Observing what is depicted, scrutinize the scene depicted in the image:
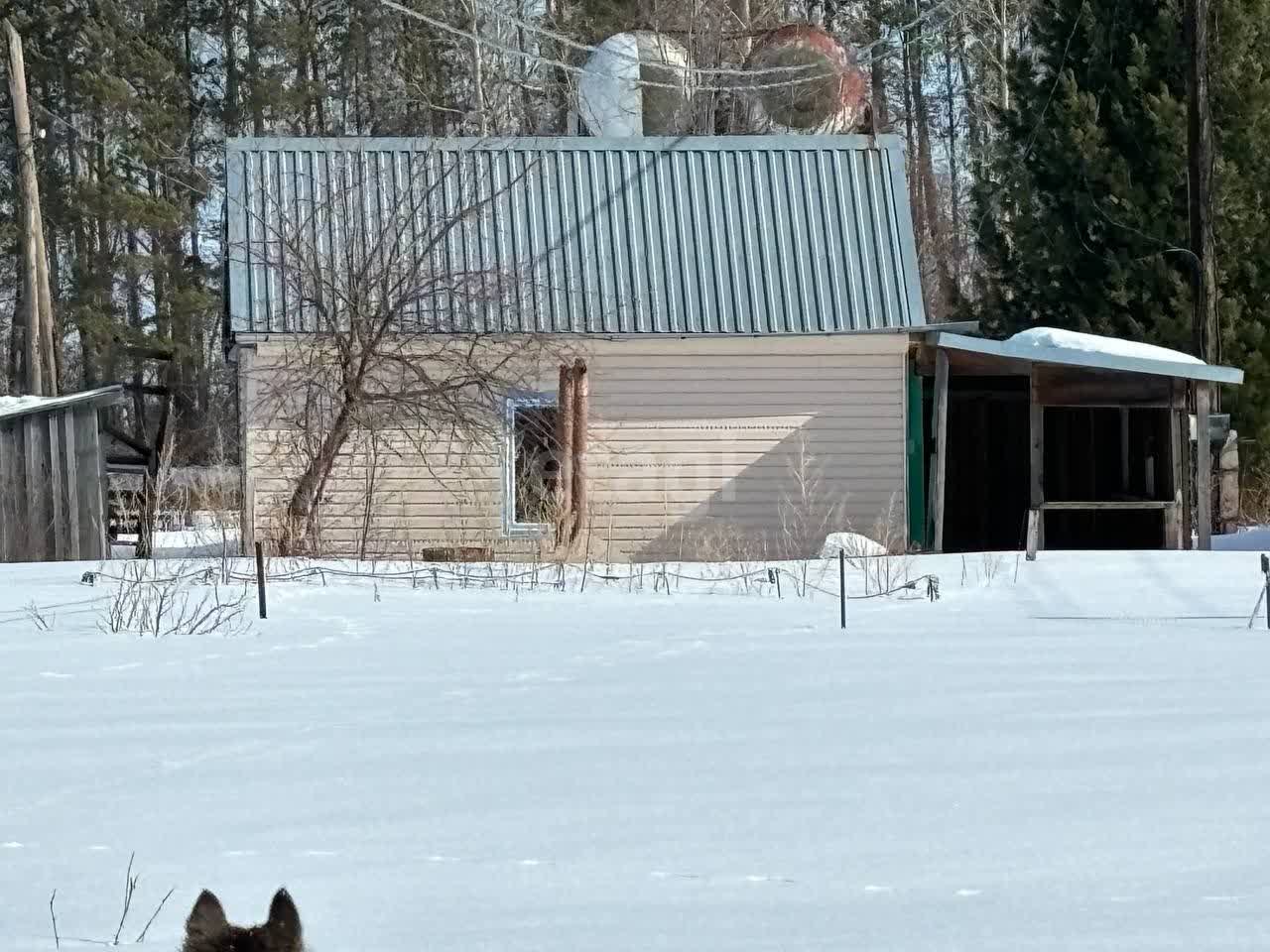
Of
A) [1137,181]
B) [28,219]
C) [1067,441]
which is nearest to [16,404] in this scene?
[28,219]

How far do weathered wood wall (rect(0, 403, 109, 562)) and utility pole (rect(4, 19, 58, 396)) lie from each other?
9.97 m

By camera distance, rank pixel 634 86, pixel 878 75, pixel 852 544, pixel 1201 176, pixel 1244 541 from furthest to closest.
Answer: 1. pixel 878 75
2. pixel 634 86
3. pixel 1201 176
4. pixel 1244 541
5. pixel 852 544

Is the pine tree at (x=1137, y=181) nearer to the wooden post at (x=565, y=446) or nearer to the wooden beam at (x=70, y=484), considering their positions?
the wooden post at (x=565, y=446)

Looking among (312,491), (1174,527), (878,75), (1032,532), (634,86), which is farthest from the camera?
(878,75)

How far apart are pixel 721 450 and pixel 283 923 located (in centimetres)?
1405

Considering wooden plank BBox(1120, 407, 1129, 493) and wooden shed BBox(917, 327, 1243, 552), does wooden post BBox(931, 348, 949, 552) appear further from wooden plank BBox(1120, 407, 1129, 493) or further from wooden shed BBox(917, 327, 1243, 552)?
wooden plank BBox(1120, 407, 1129, 493)

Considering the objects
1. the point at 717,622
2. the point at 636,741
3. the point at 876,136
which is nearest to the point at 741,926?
the point at 636,741

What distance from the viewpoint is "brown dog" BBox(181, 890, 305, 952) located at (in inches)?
132

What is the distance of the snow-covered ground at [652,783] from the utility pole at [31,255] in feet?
56.9

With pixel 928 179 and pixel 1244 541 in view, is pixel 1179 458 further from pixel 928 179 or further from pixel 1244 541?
pixel 928 179

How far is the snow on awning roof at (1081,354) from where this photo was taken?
1634 cm

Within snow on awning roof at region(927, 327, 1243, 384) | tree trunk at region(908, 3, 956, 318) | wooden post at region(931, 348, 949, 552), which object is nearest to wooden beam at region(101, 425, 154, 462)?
wooden post at region(931, 348, 949, 552)

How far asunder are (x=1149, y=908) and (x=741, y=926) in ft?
3.11

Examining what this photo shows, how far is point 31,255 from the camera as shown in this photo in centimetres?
2602
